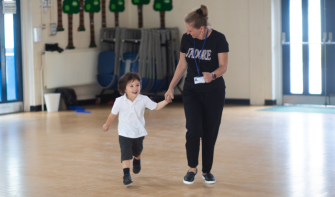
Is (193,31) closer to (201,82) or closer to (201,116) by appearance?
(201,82)

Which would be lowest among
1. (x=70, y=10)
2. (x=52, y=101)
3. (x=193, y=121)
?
(x=52, y=101)

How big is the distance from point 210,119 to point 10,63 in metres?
5.93

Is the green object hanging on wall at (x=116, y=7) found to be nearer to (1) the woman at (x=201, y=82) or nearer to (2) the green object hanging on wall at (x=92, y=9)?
(2) the green object hanging on wall at (x=92, y=9)

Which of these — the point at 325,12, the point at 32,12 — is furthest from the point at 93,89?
the point at 325,12

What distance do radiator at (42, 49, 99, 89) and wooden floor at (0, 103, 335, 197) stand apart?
5.19 feet

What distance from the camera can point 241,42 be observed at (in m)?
9.20

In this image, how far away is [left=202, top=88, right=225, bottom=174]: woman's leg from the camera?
3555 mm

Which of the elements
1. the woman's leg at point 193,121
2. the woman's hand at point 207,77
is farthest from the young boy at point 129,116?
the woman's hand at point 207,77

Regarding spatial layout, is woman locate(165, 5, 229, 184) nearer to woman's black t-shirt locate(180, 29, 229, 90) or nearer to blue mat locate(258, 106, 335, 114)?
woman's black t-shirt locate(180, 29, 229, 90)

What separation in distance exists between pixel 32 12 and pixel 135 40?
1.97 metres

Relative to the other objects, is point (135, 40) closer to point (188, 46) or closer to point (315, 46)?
point (315, 46)

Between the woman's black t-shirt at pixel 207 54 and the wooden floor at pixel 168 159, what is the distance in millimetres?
764

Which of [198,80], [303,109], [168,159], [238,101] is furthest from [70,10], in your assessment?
[198,80]

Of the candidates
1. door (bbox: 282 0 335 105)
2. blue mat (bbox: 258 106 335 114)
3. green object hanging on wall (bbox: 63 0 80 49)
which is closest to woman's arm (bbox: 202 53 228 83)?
blue mat (bbox: 258 106 335 114)
